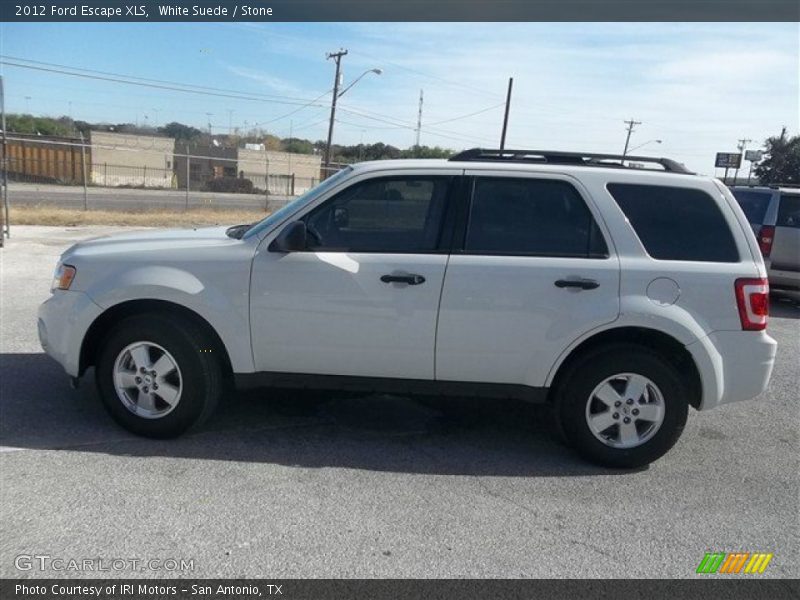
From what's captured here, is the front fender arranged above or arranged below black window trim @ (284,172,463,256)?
below

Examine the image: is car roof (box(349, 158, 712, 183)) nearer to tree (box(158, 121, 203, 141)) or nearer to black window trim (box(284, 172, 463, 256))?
black window trim (box(284, 172, 463, 256))

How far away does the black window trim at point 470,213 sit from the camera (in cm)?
418

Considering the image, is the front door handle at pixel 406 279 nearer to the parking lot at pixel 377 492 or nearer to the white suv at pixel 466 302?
the white suv at pixel 466 302

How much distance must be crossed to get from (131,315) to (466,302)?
7.15 feet

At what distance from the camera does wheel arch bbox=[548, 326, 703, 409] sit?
13.7 ft

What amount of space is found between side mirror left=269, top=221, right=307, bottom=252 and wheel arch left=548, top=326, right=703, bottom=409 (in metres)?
1.78

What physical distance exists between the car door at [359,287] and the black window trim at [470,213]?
96mm

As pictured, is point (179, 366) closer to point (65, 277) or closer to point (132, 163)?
point (65, 277)

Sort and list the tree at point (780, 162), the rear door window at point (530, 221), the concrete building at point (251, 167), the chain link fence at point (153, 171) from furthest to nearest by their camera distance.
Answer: the concrete building at point (251, 167) < the chain link fence at point (153, 171) < the tree at point (780, 162) < the rear door window at point (530, 221)

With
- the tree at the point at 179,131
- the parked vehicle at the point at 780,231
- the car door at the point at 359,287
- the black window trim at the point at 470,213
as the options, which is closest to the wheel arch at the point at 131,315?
the car door at the point at 359,287

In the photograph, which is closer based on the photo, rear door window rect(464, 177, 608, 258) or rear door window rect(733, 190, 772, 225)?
rear door window rect(464, 177, 608, 258)

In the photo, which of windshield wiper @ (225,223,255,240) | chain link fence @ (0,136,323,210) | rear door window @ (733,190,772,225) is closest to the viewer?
windshield wiper @ (225,223,255,240)

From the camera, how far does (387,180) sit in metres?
4.38

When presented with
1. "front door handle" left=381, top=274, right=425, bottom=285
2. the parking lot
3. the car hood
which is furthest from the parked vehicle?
the car hood
